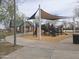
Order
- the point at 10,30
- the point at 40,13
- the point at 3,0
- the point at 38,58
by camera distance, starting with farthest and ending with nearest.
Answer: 1. the point at 10,30
2. the point at 40,13
3. the point at 3,0
4. the point at 38,58

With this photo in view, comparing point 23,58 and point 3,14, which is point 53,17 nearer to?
point 3,14

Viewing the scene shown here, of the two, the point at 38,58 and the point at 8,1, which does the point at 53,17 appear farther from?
the point at 38,58

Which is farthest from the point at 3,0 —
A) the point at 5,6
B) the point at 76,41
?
Result: the point at 76,41

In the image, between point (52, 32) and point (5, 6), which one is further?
point (52, 32)

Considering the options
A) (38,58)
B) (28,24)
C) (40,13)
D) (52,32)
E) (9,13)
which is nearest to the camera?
(38,58)

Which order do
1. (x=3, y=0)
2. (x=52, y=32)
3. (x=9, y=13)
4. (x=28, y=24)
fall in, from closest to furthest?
(x=3, y=0) → (x=9, y=13) → (x=52, y=32) → (x=28, y=24)

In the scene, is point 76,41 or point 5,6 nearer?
point 5,6

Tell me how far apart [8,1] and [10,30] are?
152 ft

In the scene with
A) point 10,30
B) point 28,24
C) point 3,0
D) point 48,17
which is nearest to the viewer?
point 3,0

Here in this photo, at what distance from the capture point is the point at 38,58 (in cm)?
1506

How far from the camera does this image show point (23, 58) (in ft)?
49.5

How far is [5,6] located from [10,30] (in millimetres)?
46609

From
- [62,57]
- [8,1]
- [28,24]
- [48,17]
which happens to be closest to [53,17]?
[48,17]

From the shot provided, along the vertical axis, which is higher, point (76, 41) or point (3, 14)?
point (3, 14)
